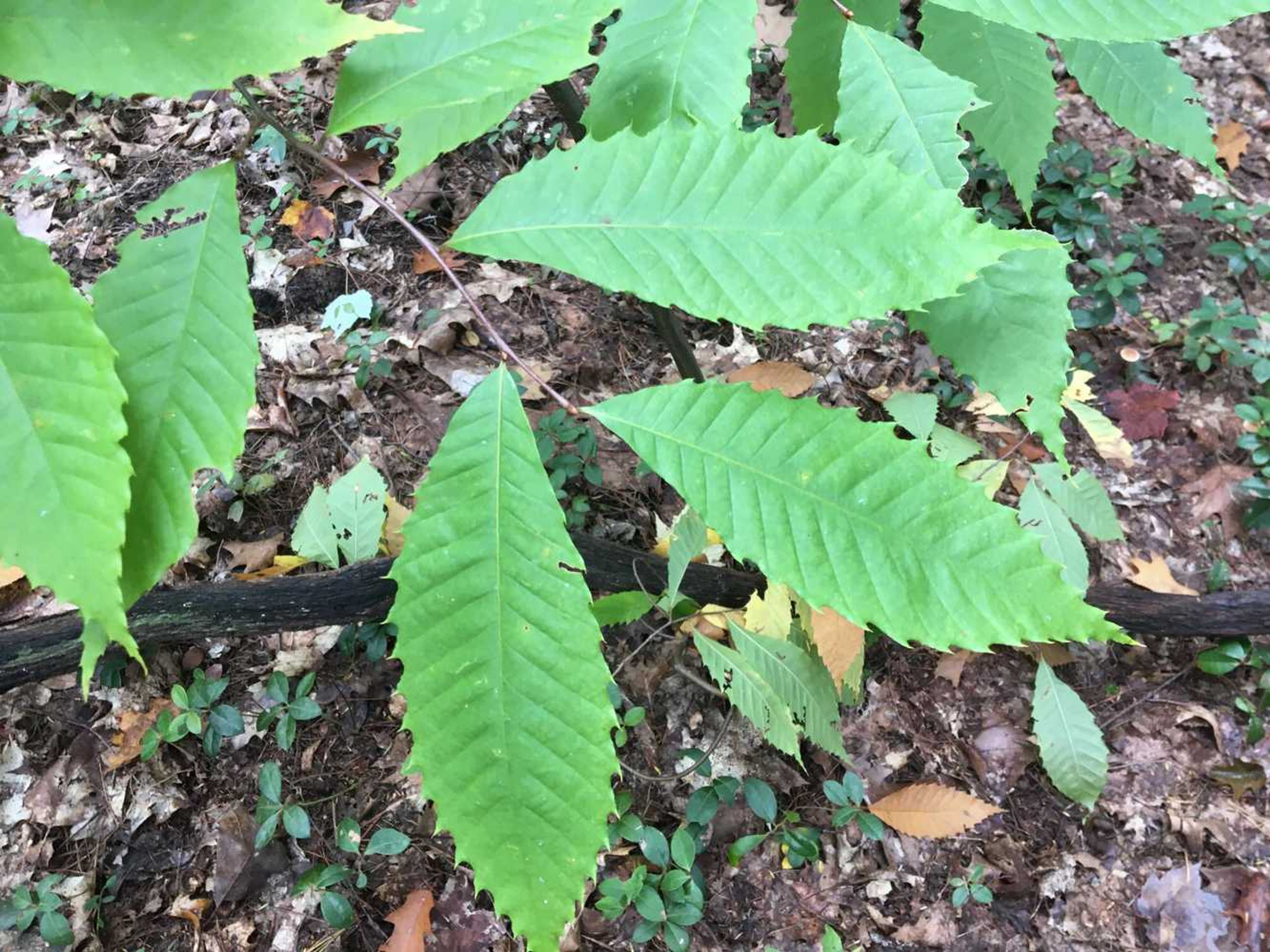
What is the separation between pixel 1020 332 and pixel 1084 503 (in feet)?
4.10

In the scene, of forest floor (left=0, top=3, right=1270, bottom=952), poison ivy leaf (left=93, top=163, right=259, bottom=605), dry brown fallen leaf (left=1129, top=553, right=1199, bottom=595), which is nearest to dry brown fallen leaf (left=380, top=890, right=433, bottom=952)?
forest floor (left=0, top=3, right=1270, bottom=952)

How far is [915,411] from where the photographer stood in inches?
80.7

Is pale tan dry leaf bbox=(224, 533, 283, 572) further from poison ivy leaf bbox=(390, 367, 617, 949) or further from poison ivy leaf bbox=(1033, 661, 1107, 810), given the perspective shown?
poison ivy leaf bbox=(1033, 661, 1107, 810)

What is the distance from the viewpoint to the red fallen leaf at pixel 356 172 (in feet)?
8.27

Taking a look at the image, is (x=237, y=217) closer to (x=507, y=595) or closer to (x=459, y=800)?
(x=507, y=595)

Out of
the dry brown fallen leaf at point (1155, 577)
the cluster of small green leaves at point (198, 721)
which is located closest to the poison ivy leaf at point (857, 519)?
the cluster of small green leaves at point (198, 721)

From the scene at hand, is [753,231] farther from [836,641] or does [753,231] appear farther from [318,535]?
[318,535]

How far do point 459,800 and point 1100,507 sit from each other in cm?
178

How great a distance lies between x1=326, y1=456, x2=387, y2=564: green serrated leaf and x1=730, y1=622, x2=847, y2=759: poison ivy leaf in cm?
84

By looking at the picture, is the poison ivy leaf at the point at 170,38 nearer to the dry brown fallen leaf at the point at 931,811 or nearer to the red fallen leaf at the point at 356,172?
the dry brown fallen leaf at the point at 931,811

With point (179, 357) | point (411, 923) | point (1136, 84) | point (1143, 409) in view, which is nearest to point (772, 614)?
point (411, 923)

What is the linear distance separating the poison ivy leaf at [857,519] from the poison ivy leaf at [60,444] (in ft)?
1.63

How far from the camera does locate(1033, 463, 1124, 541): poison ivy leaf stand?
1.91 metres

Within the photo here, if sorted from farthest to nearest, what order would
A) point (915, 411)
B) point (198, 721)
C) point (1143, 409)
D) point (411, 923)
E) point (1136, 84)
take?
point (1143, 409)
point (915, 411)
point (198, 721)
point (411, 923)
point (1136, 84)
